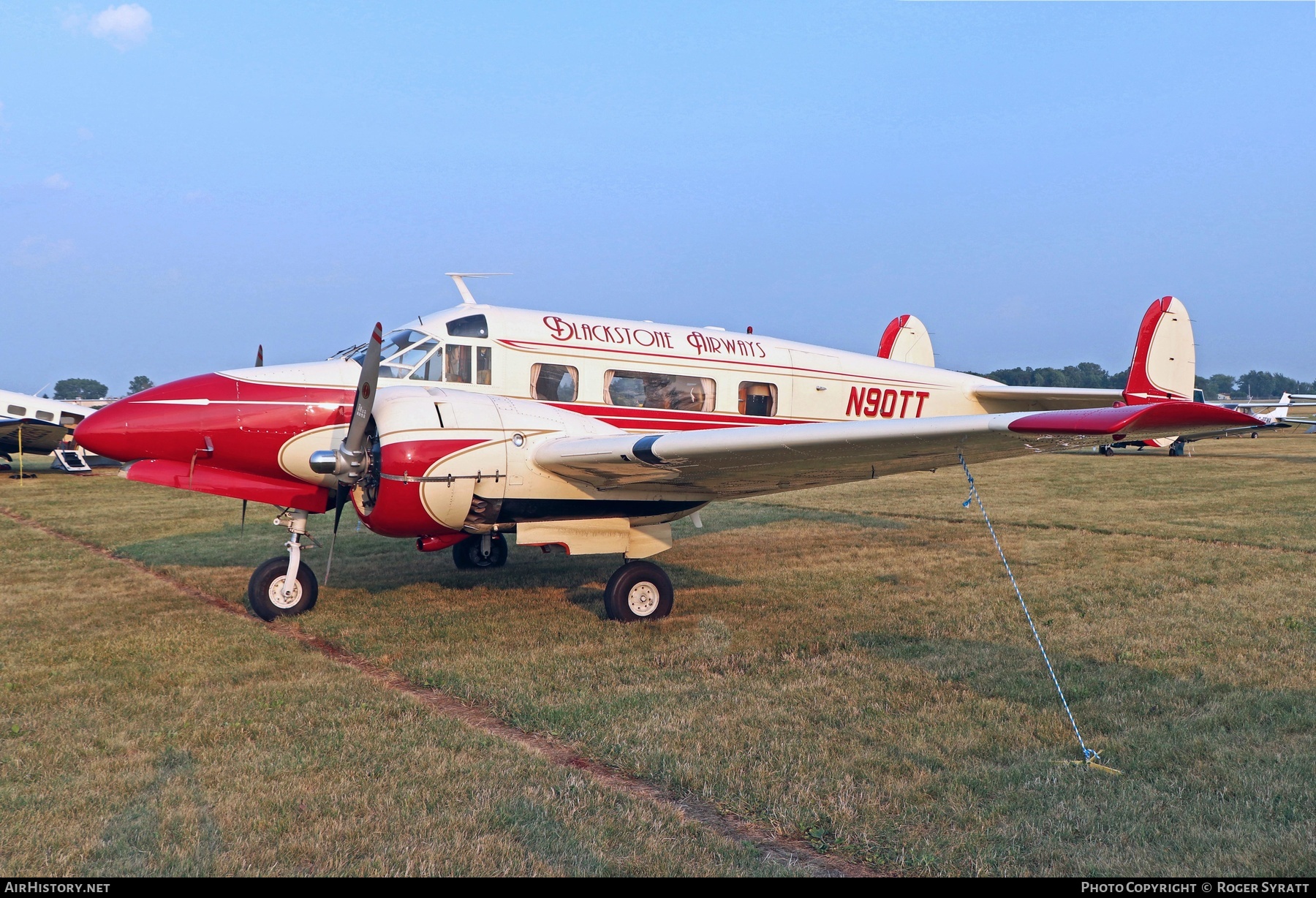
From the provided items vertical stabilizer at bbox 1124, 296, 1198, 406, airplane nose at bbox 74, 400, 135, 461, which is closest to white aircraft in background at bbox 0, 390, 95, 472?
airplane nose at bbox 74, 400, 135, 461

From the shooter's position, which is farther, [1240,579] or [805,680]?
[1240,579]

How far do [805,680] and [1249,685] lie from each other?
3123 millimetres

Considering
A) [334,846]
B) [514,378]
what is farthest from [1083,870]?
[514,378]

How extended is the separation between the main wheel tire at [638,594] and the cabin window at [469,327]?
2984mm

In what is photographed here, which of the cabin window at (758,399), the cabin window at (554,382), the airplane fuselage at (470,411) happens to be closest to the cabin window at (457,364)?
the airplane fuselage at (470,411)

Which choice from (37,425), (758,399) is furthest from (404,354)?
(37,425)

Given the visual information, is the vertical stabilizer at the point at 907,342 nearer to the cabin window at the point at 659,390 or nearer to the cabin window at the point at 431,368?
the cabin window at the point at 659,390

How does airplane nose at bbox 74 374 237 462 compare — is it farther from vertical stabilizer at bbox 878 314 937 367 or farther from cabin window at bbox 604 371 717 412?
vertical stabilizer at bbox 878 314 937 367

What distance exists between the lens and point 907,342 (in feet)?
48.4

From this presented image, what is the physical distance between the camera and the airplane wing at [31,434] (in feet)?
86.2

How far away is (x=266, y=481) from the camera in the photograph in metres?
8.38

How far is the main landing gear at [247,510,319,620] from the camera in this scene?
8.35 metres

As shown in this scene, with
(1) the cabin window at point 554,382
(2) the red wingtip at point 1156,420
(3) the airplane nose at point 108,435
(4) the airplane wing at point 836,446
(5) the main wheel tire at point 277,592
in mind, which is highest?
(1) the cabin window at point 554,382

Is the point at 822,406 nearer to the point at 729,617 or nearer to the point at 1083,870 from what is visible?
the point at 729,617
